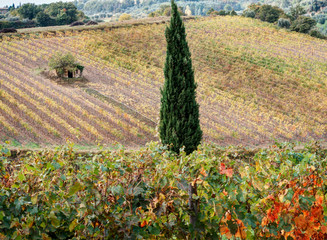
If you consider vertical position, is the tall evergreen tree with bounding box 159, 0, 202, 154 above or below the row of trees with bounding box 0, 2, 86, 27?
below

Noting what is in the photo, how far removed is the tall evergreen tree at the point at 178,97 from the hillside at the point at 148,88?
10.4 feet

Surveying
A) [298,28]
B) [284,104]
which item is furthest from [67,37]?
[298,28]

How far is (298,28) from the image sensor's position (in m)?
43.2

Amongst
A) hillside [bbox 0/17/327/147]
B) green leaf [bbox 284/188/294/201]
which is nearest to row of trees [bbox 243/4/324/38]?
hillside [bbox 0/17/327/147]

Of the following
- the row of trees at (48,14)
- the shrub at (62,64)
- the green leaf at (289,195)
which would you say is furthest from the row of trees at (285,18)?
the green leaf at (289,195)

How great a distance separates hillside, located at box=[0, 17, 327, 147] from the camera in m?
16.4

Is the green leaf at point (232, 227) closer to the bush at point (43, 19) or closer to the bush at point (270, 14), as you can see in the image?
the bush at point (43, 19)

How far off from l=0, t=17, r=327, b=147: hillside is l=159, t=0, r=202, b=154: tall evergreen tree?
3159 mm

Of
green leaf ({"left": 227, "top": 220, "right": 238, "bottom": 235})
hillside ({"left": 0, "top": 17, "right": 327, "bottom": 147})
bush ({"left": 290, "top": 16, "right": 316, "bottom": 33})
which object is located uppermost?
bush ({"left": 290, "top": 16, "right": 316, "bottom": 33})

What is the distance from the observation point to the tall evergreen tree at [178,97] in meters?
12.3

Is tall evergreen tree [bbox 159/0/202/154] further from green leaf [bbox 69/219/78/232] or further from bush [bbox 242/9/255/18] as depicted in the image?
bush [bbox 242/9/255/18]

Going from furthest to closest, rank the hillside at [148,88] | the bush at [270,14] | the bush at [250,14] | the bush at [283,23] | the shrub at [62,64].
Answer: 1. the bush at [250,14]
2. the bush at [270,14]
3. the bush at [283,23]
4. the shrub at [62,64]
5. the hillside at [148,88]

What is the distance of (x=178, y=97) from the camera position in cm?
1226

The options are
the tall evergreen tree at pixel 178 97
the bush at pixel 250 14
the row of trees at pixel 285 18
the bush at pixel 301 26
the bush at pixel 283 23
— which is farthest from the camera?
the bush at pixel 250 14
